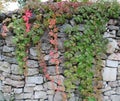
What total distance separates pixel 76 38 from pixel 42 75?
799 millimetres

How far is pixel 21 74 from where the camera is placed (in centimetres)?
436

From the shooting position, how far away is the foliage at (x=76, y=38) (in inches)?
167

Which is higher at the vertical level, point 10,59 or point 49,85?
point 10,59

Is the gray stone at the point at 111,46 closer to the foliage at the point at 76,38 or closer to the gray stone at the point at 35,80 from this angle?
the foliage at the point at 76,38

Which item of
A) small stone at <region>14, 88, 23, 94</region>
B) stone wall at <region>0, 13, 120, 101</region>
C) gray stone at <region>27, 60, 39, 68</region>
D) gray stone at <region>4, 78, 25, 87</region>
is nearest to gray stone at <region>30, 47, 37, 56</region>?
stone wall at <region>0, 13, 120, 101</region>

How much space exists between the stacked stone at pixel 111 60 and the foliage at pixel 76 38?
0.10 metres

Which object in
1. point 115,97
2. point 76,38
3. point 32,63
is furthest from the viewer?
point 115,97

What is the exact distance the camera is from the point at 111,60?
4.36 m

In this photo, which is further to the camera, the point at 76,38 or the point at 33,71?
the point at 33,71

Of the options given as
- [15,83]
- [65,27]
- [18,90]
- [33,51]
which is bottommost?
[18,90]

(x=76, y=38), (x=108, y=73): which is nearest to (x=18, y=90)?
(x=76, y=38)

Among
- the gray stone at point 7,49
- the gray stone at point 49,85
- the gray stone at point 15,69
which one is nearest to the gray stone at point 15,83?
the gray stone at point 15,69

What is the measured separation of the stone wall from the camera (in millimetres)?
4336

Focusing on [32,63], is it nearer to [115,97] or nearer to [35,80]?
[35,80]
